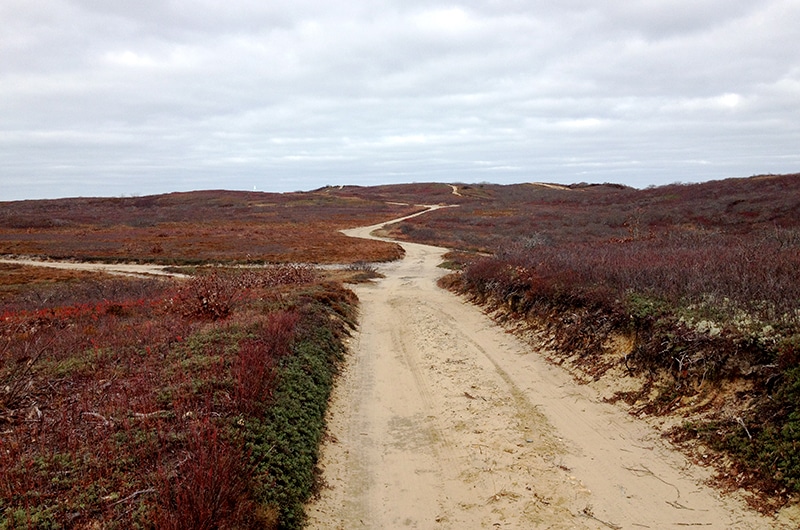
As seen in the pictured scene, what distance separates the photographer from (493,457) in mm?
7520

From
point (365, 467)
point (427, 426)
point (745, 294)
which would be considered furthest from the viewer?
point (745, 294)

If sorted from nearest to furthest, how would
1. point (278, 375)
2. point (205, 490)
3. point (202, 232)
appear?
point (205, 490) → point (278, 375) → point (202, 232)

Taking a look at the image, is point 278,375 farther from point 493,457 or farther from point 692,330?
point 692,330

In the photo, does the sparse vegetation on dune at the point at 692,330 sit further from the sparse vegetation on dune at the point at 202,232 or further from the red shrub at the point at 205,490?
the sparse vegetation on dune at the point at 202,232

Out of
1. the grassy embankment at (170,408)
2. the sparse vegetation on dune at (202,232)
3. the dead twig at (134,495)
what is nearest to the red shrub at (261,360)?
the grassy embankment at (170,408)

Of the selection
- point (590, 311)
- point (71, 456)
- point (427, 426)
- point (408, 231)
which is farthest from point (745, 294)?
point (408, 231)

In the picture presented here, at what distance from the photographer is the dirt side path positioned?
6082 millimetres

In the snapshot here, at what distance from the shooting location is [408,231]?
183 feet

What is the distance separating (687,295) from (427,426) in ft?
19.8

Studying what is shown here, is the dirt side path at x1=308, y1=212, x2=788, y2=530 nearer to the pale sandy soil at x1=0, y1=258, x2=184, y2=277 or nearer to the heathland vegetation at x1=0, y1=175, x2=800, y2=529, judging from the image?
the heathland vegetation at x1=0, y1=175, x2=800, y2=529

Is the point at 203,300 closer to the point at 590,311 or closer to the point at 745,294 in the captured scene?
the point at 590,311

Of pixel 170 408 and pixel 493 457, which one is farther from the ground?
pixel 170 408

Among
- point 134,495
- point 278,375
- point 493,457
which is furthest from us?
point 278,375

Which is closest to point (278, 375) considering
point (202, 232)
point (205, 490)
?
point (205, 490)
